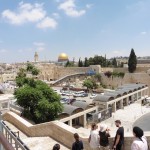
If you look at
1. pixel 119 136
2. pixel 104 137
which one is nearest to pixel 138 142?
pixel 119 136

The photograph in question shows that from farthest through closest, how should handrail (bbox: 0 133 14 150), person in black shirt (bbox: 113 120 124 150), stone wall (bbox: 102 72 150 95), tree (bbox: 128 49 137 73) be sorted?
tree (bbox: 128 49 137 73) < stone wall (bbox: 102 72 150 95) < person in black shirt (bbox: 113 120 124 150) < handrail (bbox: 0 133 14 150)

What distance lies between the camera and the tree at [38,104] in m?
18.1

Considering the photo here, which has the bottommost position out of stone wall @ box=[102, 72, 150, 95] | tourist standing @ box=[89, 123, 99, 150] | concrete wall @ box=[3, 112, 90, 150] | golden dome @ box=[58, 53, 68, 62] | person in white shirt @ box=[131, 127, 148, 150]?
stone wall @ box=[102, 72, 150, 95]

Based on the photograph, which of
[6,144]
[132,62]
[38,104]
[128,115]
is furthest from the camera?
[132,62]

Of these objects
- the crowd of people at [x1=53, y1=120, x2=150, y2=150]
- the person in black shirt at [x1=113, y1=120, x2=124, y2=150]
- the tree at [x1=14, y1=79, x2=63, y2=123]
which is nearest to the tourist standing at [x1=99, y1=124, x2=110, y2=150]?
the crowd of people at [x1=53, y1=120, x2=150, y2=150]

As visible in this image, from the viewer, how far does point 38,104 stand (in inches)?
722

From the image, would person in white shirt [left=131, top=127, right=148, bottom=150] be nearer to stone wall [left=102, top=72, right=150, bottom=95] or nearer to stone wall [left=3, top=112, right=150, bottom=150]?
stone wall [left=3, top=112, right=150, bottom=150]

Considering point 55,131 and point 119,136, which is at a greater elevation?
point 119,136

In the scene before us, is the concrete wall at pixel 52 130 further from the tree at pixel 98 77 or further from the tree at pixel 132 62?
the tree at pixel 98 77

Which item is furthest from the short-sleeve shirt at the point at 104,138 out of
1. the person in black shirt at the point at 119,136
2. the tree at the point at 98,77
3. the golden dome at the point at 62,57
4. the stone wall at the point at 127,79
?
the golden dome at the point at 62,57

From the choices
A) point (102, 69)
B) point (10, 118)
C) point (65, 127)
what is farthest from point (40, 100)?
point (102, 69)

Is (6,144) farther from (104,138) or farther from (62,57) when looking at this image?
(62,57)

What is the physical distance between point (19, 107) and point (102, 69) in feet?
147

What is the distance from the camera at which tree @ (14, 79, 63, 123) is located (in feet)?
59.4
